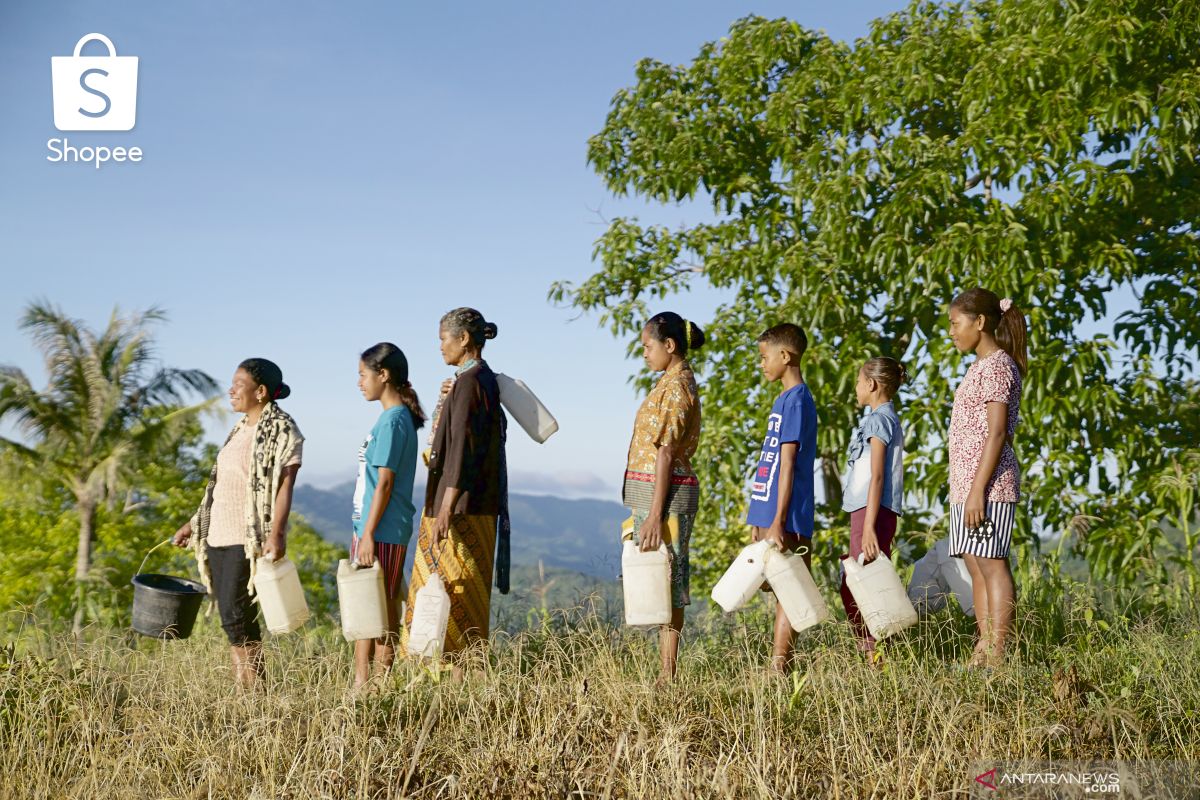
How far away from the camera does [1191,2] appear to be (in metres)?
6.88

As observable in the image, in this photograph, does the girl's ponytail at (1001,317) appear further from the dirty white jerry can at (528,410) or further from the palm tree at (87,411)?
the palm tree at (87,411)

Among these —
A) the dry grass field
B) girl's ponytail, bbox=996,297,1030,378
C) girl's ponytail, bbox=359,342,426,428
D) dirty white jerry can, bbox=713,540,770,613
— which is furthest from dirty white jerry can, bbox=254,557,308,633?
girl's ponytail, bbox=996,297,1030,378

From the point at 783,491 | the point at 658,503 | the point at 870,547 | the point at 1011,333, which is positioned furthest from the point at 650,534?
the point at 1011,333

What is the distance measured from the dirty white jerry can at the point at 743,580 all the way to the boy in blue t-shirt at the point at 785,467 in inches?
3.4

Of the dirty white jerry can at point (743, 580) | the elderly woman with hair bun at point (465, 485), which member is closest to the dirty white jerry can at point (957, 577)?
the dirty white jerry can at point (743, 580)

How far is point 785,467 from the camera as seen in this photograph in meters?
4.74

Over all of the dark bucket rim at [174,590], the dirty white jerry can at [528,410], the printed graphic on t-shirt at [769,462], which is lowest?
the dark bucket rim at [174,590]

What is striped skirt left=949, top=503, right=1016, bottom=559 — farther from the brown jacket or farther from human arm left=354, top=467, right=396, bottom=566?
human arm left=354, top=467, right=396, bottom=566

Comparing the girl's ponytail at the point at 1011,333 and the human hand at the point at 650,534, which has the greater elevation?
the girl's ponytail at the point at 1011,333

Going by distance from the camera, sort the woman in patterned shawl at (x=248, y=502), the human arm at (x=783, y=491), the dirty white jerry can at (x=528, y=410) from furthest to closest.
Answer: the woman in patterned shawl at (x=248, y=502) < the dirty white jerry can at (x=528, y=410) < the human arm at (x=783, y=491)

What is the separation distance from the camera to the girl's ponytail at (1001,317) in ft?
15.6

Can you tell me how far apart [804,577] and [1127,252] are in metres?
3.87

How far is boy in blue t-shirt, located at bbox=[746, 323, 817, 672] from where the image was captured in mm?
4738

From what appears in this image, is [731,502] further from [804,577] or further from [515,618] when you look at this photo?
[804,577]
